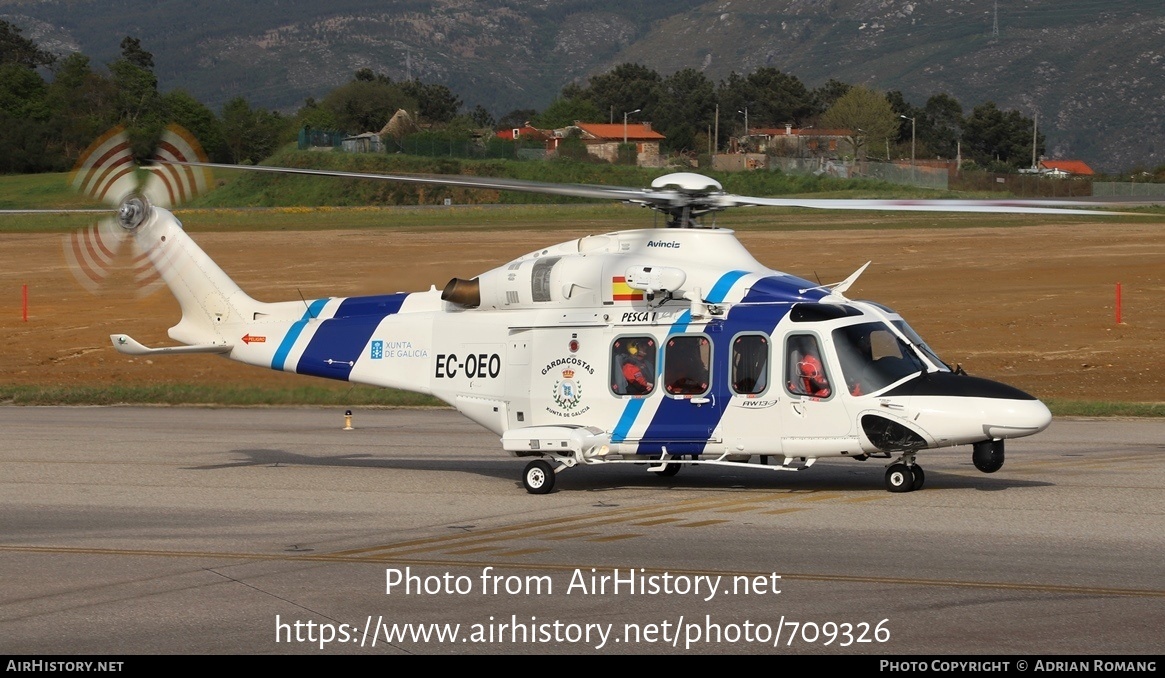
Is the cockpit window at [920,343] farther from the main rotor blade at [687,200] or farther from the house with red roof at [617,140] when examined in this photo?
the house with red roof at [617,140]

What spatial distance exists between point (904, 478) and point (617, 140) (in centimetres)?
13367

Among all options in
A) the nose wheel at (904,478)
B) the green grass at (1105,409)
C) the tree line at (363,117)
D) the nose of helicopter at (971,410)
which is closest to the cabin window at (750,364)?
the nose of helicopter at (971,410)

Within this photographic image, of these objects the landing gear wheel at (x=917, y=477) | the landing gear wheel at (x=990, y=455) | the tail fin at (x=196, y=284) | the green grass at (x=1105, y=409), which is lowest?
the green grass at (x=1105, y=409)

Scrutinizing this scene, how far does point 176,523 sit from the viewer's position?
14953 millimetres

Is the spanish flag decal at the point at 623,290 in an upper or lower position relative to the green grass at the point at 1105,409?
upper

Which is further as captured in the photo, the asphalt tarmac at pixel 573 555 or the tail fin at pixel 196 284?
the tail fin at pixel 196 284

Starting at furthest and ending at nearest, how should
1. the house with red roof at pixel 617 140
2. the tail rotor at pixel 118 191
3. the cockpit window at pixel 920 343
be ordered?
1. the house with red roof at pixel 617 140
2. the tail rotor at pixel 118 191
3. the cockpit window at pixel 920 343

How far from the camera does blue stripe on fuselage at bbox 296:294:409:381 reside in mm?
17938

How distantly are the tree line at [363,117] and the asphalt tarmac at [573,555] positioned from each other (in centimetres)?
536

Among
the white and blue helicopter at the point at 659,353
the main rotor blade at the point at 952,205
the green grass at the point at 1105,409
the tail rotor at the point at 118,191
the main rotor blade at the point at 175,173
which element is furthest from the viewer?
the green grass at the point at 1105,409

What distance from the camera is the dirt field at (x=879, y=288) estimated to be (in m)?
30.1

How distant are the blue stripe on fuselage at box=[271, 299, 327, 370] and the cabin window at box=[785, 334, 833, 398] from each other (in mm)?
6181

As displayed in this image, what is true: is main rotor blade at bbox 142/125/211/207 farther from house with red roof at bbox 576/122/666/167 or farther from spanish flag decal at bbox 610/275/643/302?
house with red roof at bbox 576/122/666/167
